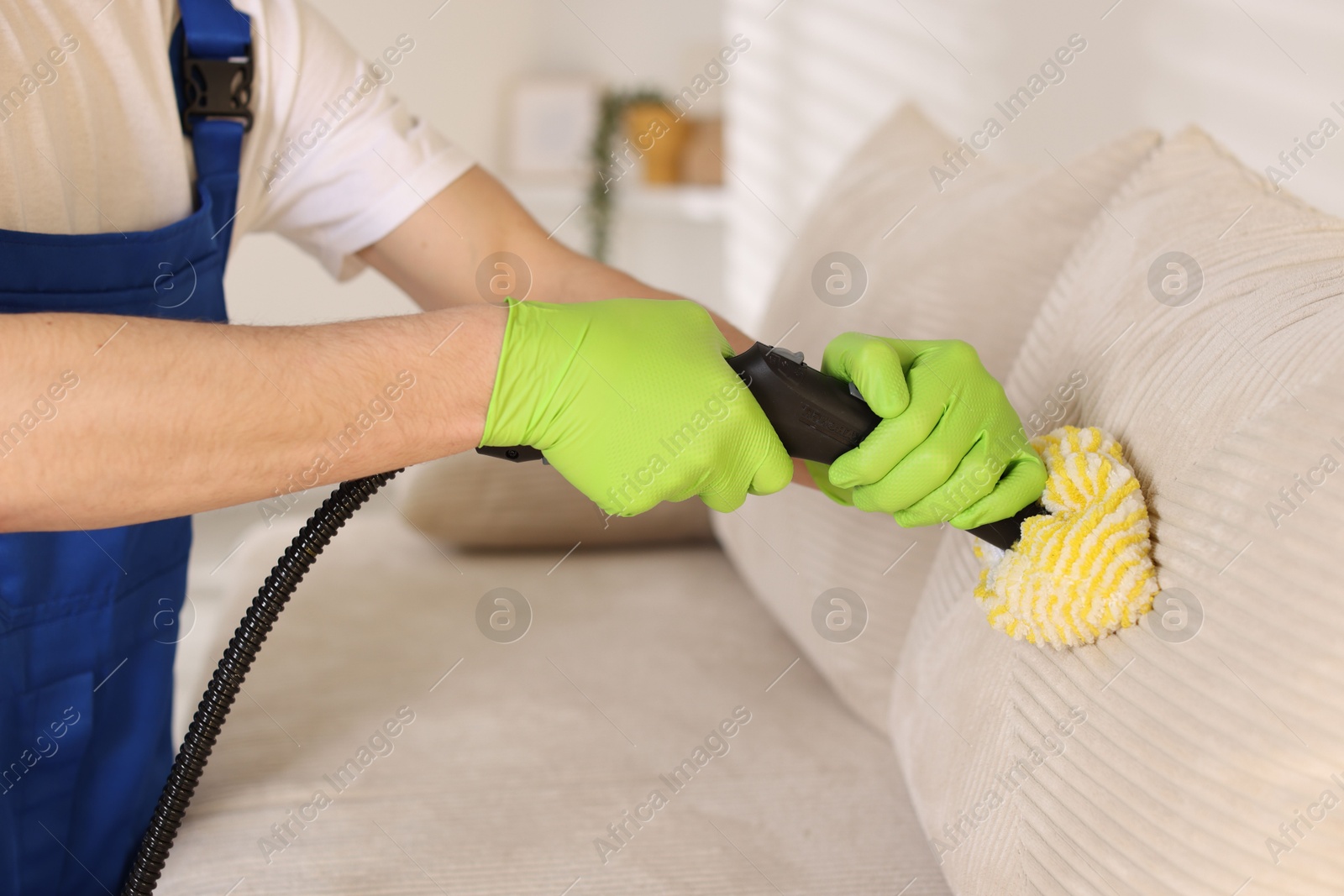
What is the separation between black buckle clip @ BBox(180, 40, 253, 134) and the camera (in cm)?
92

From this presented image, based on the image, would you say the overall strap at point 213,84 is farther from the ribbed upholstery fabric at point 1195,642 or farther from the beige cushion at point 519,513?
the ribbed upholstery fabric at point 1195,642

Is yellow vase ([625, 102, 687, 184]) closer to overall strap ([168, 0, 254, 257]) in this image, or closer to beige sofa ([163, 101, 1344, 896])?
beige sofa ([163, 101, 1344, 896])

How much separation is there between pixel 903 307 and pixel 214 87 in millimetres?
670

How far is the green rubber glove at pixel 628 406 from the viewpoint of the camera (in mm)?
714

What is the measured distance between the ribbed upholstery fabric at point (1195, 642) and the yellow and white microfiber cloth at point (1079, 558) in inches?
0.5

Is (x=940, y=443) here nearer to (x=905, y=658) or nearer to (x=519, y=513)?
(x=905, y=658)

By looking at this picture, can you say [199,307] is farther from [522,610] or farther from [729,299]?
[729,299]

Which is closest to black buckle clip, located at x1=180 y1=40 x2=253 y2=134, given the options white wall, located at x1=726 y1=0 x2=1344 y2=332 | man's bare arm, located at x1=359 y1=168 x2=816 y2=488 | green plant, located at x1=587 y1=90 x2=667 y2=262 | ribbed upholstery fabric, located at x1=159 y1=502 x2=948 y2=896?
man's bare arm, located at x1=359 y1=168 x2=816 y2=488

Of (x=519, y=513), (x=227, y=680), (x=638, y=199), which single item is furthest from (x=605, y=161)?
(x=227, y=680)

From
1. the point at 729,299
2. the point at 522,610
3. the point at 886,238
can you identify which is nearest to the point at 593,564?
the point at 522,610

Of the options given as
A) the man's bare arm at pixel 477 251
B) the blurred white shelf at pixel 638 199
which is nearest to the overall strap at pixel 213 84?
the man's bare arm at pixel 477 251

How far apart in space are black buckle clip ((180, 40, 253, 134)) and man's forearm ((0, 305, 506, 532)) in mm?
358

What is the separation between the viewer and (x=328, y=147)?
103cm

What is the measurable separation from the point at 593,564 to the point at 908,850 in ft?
2.21
